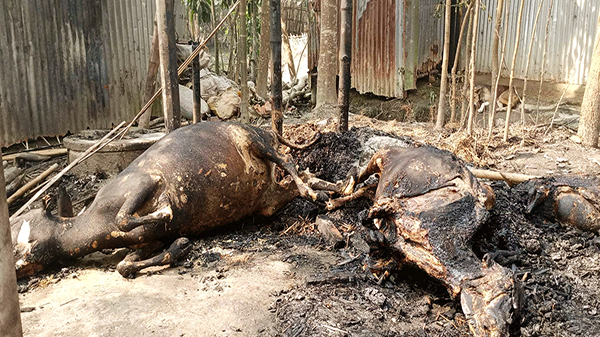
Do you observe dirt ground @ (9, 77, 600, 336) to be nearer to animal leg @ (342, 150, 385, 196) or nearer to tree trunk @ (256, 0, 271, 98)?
animal leg @ (342, 150, 385, 196)

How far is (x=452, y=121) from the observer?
26.9 feet

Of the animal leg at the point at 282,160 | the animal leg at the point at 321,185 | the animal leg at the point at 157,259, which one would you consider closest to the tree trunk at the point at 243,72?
the animal leg at the point at 282,160

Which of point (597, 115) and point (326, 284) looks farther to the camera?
point (597, 115)

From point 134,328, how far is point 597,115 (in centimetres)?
653

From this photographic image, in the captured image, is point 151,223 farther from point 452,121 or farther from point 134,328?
point 452,121

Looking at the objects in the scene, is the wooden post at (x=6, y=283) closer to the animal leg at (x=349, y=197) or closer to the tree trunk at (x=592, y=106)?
the animal leg at (x=349, y=197)

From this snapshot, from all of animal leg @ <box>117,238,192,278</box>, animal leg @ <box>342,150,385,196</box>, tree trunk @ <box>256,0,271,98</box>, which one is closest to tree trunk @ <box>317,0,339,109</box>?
tree trunk @ <box>256,0,271,98</box>

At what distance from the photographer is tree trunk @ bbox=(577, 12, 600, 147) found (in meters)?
6.78

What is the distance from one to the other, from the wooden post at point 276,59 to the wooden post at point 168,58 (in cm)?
109

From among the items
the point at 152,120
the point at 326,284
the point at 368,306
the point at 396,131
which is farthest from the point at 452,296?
the point at 152,120

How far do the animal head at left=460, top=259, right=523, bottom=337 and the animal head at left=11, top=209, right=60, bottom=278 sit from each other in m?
3.17

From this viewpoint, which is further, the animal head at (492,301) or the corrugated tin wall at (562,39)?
the corrugated tin wall at (562,39)

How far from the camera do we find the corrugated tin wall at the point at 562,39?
8.23 meters

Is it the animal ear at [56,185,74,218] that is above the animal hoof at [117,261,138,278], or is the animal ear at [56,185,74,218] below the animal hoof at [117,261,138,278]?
above
